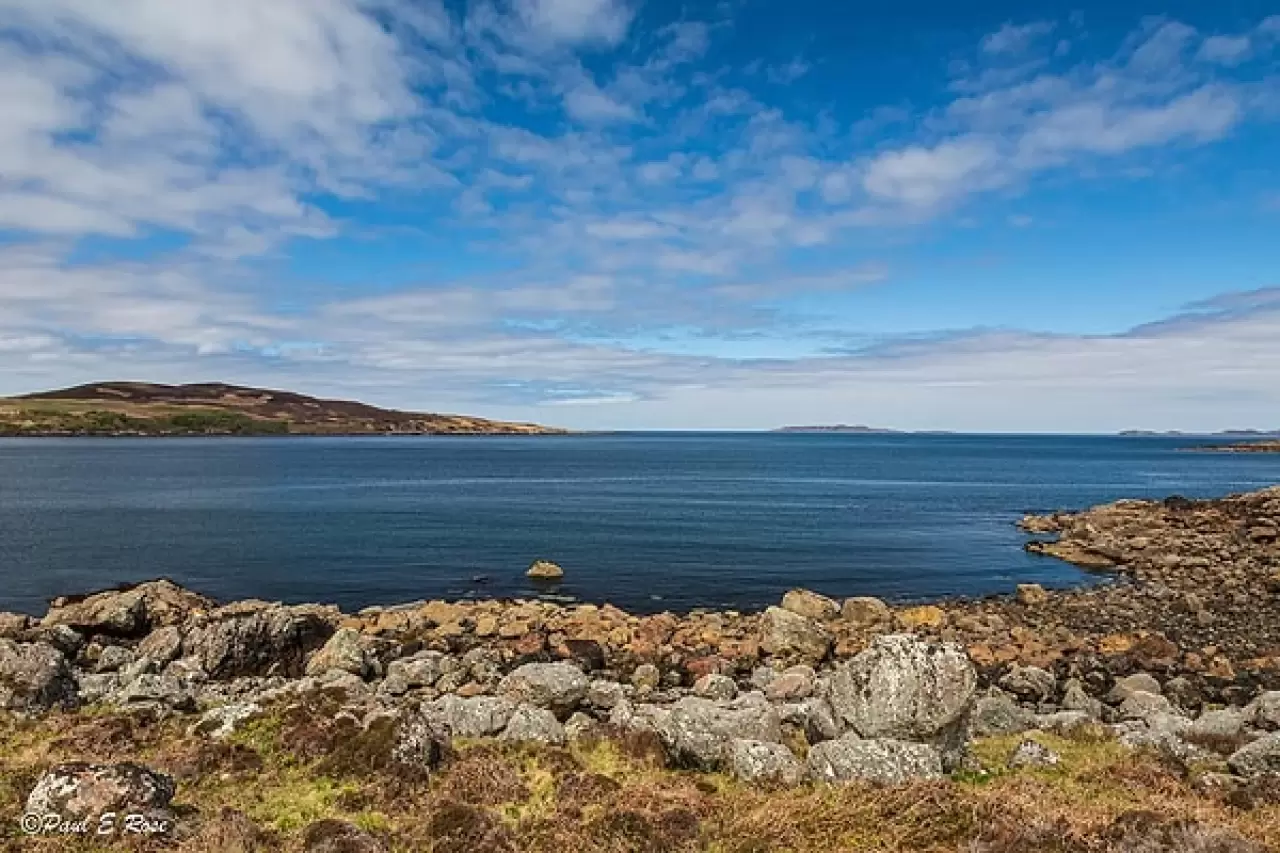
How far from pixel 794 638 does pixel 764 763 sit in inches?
813

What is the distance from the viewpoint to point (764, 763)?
16.1 metres

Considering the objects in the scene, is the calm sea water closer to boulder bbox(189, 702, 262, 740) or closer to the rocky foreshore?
the rocky foreshore

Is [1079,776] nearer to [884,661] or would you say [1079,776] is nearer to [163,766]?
[884,661]

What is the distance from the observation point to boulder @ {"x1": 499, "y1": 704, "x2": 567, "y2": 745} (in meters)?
18.7

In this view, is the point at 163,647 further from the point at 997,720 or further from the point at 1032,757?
the point at 1032,757

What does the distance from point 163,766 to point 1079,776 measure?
17786 millimetres

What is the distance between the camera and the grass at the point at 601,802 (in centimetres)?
1257

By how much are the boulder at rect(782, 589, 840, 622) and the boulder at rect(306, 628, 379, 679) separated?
21454 mm

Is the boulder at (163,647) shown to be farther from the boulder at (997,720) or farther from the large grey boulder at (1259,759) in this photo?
the large grey boulder at (1259,759)

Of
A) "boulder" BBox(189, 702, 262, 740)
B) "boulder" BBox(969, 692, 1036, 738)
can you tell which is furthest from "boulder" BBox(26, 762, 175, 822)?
"boulder" BBox(969, 692, 1036, 738)

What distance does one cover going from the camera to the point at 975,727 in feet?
69.8

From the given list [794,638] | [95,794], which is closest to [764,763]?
[95,794]

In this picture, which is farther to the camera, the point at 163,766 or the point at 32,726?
the point at 32,726

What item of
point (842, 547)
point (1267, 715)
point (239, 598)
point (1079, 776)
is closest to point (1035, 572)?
point (842, 547)
